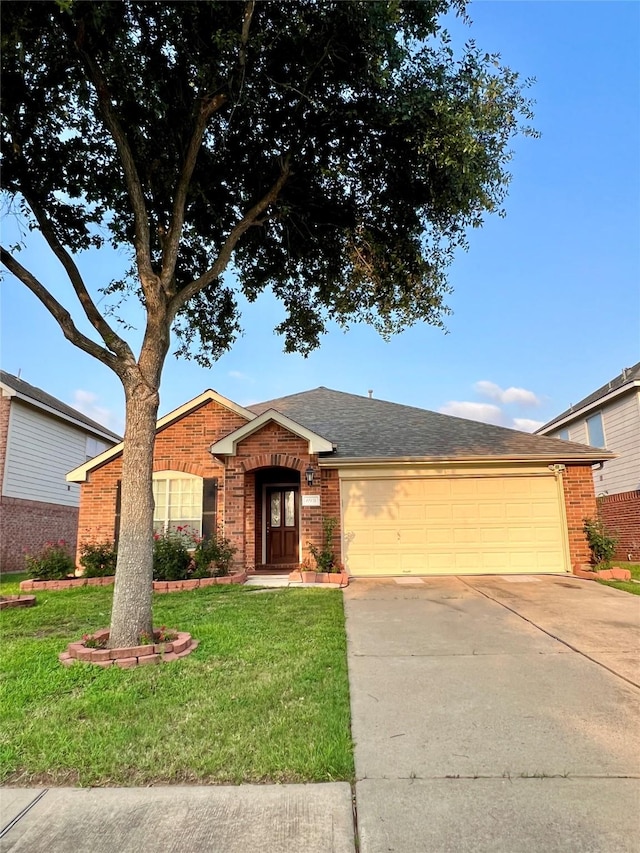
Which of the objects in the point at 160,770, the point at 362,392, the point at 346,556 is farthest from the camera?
the point at 362,392

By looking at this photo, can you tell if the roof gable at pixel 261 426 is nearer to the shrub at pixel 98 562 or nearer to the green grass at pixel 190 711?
the shrub at pixel 98 562

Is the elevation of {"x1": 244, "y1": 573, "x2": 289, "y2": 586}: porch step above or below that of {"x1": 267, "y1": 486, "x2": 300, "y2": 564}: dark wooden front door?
below

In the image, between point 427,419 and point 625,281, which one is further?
point 427,419

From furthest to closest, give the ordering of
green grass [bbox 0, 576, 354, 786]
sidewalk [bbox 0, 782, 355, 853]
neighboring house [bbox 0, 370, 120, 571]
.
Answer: neighboring house [bbox 0, 370, 120, 571], green grass [bbox 0, 576, 354, 786], sidewalk [bbox 0, 782, 355, 853]

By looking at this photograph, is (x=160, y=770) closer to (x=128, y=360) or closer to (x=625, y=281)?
(x=128, y=360)

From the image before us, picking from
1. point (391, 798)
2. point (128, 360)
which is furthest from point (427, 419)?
point (391, 798)

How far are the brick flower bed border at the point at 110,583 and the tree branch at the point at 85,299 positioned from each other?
563 cm

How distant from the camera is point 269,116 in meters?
7.70

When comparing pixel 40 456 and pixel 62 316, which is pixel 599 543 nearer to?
pixel 62 316

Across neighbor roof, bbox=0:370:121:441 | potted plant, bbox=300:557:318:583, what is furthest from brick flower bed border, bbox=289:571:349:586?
neighbor roof, bbox=0:370:121:441

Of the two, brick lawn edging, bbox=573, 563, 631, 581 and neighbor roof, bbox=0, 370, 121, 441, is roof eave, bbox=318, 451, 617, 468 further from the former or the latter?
neighbor roof, bbox=0, 370, 121, 441

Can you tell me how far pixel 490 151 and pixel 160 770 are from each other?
8.05m

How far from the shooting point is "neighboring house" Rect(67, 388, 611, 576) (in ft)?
38.3

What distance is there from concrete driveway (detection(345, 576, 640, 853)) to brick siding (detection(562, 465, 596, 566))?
451 cm
